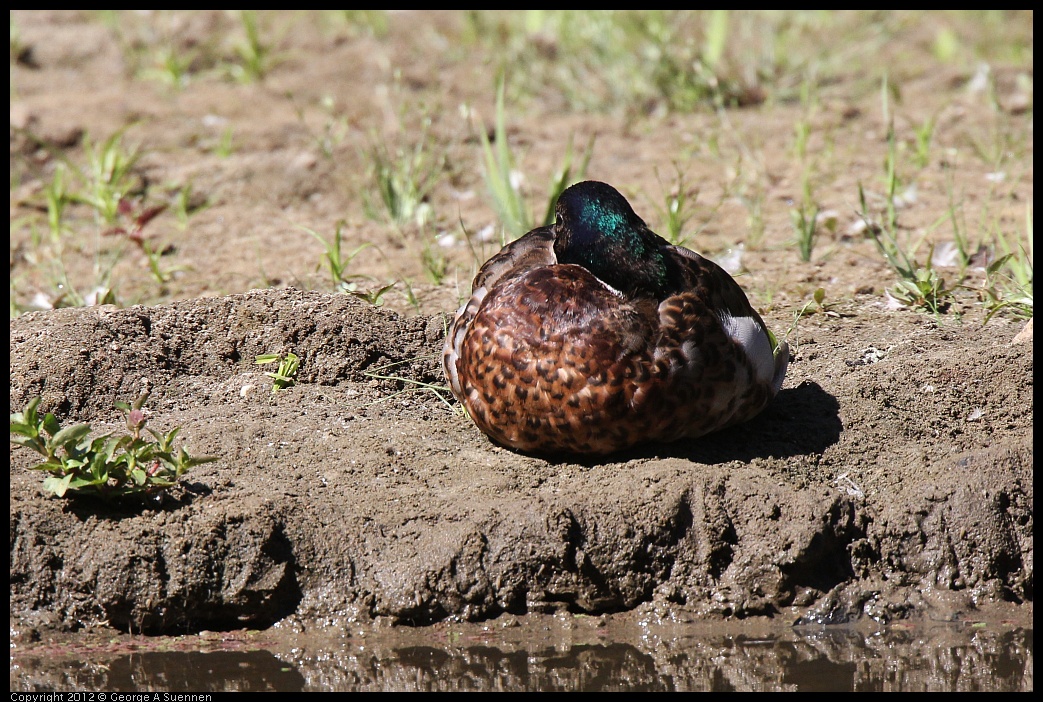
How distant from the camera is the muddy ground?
318cm

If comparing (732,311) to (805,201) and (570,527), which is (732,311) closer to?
(570,527)

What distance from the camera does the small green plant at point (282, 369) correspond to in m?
3.99

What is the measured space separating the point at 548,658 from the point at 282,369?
1.46 metres

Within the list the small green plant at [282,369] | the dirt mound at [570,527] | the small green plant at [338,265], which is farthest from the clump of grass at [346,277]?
the dirt mound at [570,527]

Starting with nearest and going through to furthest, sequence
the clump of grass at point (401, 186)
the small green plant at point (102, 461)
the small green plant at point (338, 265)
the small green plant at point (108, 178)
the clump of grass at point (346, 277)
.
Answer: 1. the small green plant at point (102, 461)
2. the clump of grass at point (346, 277)
3. the small green plant at point (338, 265)
4. the clump of grass at point (401, 186)
5. the small green plant at point (108, 178)

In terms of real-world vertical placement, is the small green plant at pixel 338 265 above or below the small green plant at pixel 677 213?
below

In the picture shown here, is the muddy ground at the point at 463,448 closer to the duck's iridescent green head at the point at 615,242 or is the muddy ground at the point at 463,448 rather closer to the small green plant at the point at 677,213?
the small green plant at the point at 677,213

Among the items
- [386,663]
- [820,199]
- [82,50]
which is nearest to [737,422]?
[386,663]

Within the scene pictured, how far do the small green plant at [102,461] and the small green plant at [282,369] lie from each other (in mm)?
736

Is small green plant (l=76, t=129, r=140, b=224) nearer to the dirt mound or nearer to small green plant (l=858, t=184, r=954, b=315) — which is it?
the dirt mound

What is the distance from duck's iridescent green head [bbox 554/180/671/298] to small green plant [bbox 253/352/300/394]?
44.1 inches

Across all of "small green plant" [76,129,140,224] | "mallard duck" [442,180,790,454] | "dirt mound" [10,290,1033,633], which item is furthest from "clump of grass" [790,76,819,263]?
"small green plant" [76,129,140,224]

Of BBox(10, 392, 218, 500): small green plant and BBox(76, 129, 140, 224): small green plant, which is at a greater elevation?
BBox(76, 129, 140, 224): small green plant

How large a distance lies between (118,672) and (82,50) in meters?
6.19
